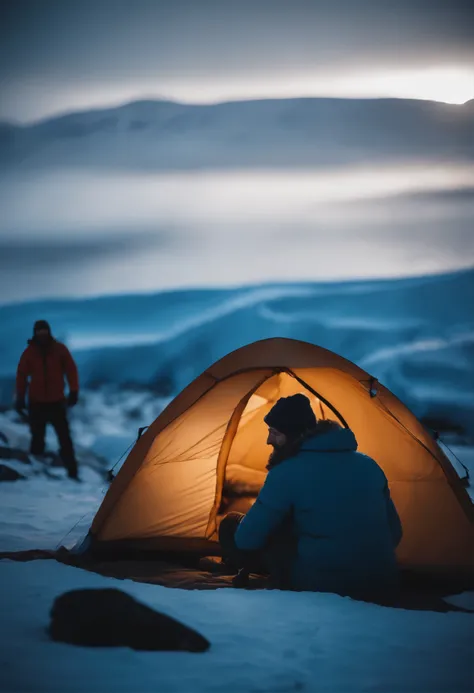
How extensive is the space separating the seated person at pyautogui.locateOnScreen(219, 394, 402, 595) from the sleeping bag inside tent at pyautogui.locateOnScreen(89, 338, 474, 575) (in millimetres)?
776

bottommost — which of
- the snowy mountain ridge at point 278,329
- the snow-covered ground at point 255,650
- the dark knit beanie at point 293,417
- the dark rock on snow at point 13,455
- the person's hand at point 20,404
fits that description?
the snow-covered ground at point 255,650

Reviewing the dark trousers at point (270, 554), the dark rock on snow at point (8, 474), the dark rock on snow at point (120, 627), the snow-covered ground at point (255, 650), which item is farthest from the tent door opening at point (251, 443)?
the dark rock on snow at point (8, 474)

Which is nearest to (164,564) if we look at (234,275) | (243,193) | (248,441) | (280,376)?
(248,441)

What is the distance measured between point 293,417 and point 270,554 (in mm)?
664

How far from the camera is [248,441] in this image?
4949mm

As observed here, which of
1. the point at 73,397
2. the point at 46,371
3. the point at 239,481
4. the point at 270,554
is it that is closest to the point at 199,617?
the point at 270,554

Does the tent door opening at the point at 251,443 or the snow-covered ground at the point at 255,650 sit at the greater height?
the tent door opening at the point at 251,443

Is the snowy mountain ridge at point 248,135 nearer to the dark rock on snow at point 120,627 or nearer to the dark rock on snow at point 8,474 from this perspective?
the dark rock on snow at point 8,474

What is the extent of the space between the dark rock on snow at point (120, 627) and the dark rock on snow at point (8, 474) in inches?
145

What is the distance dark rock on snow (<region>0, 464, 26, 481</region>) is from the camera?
622cm

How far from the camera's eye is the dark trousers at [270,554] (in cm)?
315

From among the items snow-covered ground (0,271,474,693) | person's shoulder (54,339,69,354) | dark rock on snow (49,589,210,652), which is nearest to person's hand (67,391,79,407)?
person's shoulder (54,339,69,354)

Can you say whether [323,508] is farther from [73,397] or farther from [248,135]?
[248,135]

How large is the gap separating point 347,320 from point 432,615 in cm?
1780
